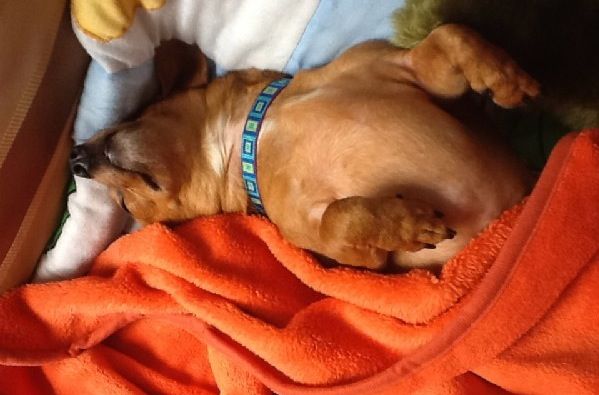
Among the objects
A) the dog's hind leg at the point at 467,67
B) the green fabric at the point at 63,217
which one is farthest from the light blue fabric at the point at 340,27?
the green fabric at the point at 63,217

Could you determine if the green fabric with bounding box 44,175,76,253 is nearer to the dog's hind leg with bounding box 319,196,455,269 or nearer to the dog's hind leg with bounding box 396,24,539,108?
the dog's hind leg with bounding box 319,196,455,269

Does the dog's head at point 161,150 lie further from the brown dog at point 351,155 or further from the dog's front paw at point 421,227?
the dog's front paw at point 421,227

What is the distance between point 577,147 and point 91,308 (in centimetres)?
98

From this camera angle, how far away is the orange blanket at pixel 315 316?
1126mm

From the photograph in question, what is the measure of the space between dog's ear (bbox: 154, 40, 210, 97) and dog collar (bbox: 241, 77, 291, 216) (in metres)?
0.19

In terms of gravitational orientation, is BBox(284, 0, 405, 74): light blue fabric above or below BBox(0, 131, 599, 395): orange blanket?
above

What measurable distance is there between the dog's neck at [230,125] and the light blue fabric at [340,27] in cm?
9

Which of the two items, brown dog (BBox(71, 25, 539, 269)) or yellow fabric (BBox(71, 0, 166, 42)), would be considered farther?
yellow fabric (BBox(71, 0, 166, 42))

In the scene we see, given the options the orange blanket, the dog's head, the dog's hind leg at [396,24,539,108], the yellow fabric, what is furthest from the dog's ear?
the dog's hind leg at [396,24,539,108]

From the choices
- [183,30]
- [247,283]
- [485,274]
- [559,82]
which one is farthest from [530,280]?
[183,30]

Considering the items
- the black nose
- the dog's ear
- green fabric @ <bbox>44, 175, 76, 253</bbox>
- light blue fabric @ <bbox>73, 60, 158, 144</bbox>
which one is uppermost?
the dog's ear

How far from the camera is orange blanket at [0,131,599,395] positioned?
1.13 metres

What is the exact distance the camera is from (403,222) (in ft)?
3.50

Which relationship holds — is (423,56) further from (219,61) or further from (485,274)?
(219,61)
